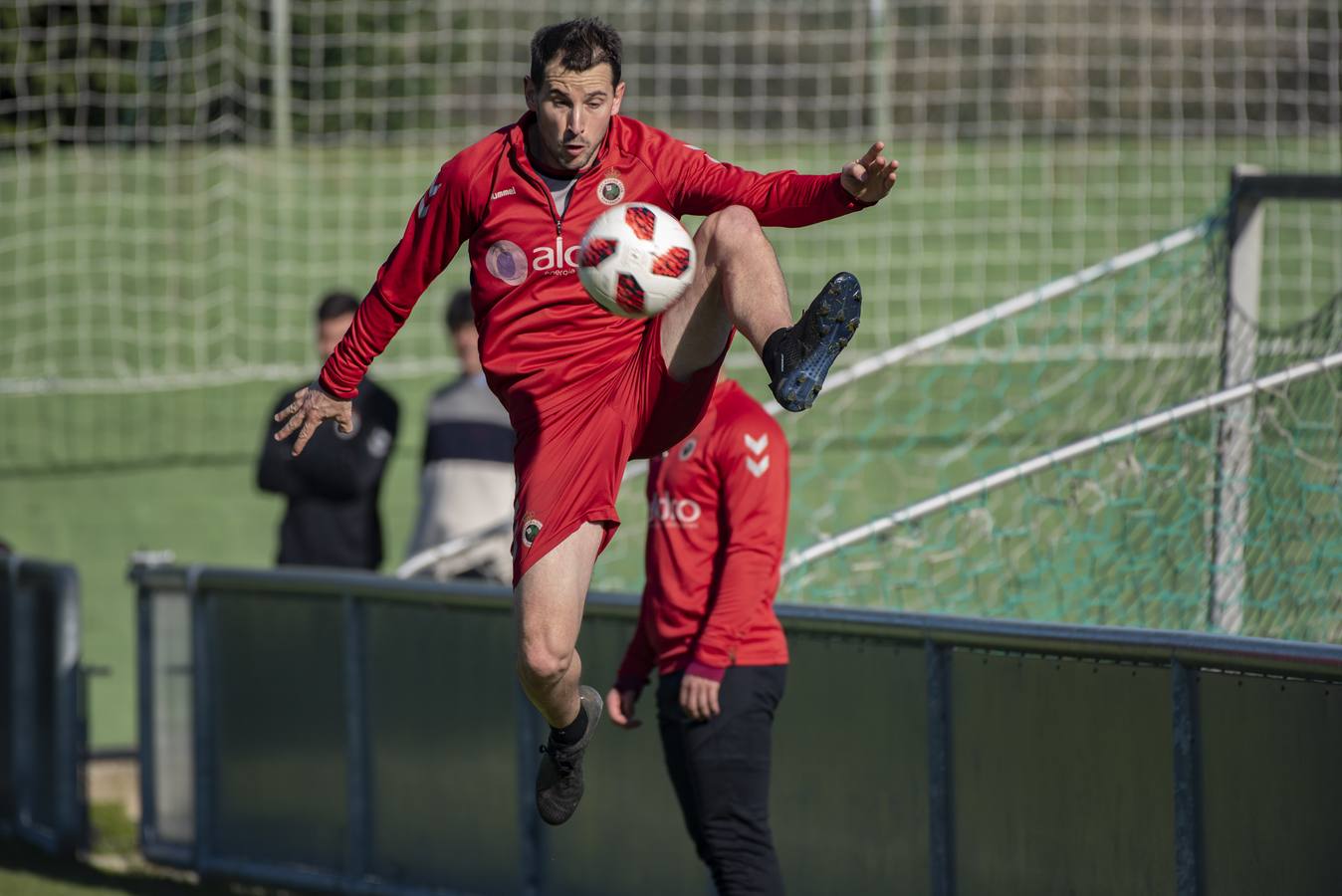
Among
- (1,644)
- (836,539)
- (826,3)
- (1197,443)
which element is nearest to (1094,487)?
(1197,443)

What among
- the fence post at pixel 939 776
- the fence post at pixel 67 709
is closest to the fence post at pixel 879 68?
the fence post at pixel 67 709

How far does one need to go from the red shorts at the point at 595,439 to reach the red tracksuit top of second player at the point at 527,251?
2.7 inches

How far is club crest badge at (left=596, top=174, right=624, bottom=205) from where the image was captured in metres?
5.08

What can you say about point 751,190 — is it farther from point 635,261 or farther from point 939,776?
point 939,776

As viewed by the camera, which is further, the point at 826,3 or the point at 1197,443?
the point at 826,3

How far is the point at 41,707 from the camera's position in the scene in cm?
905

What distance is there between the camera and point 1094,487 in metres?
7.45

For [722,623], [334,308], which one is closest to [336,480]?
[334,308]

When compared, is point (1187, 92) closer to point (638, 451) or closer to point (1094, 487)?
point (1094, 487)

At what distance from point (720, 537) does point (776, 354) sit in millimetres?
1028

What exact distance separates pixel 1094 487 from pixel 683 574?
2.58 m

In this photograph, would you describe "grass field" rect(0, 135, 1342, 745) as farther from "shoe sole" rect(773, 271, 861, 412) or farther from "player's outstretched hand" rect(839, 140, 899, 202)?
"shoe sole" rect(773, 271, 861, 412)

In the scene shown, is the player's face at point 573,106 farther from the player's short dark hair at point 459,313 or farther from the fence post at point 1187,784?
the player's short dark hair at point 459,313

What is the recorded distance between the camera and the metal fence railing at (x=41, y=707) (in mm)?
8766
